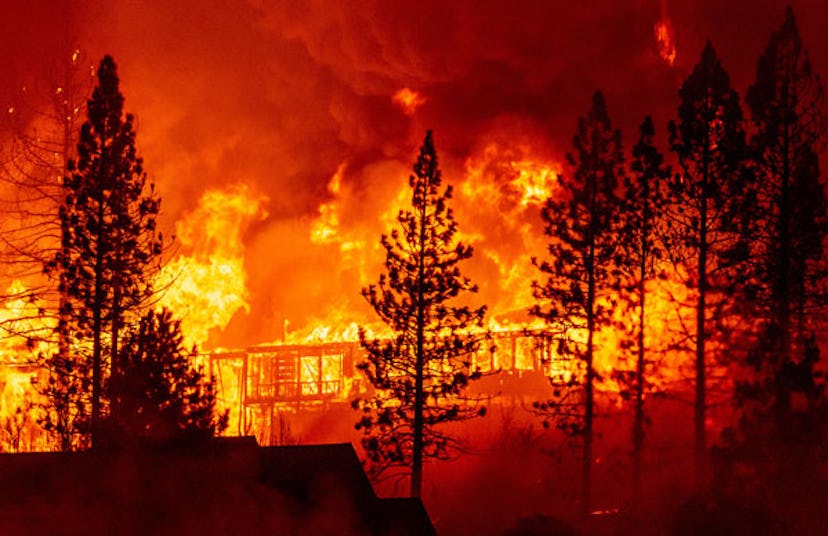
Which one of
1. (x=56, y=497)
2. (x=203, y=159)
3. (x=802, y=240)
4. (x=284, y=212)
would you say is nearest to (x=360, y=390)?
(x=284, y=212)

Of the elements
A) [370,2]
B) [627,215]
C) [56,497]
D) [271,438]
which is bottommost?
[271,438]

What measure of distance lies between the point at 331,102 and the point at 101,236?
2443 centimetres

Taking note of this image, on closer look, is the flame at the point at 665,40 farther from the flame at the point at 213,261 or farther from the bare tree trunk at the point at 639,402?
the bare tree trunk at the point at 639,402

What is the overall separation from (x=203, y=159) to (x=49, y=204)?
736 cm

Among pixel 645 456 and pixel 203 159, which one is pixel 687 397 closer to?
pixel 645 456

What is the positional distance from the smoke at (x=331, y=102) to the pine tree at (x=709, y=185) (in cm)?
1710

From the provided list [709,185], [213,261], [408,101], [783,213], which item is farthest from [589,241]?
[408,101]

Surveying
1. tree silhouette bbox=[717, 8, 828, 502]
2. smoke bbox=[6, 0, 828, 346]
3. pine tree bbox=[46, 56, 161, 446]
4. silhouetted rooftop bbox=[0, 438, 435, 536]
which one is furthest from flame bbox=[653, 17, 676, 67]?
silhouetted rooftop bbox=[0, 438, 435, 536]

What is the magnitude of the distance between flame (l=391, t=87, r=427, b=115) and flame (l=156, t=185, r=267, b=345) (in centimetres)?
857

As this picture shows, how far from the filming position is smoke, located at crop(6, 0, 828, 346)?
146 feet

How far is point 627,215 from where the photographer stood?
27.9 meters

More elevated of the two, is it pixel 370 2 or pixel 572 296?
pixel 370 2

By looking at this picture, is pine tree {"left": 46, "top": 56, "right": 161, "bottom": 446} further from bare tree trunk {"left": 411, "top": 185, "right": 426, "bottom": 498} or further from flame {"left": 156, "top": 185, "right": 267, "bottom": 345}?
flame {"left": 156, "top": 185, "right": 267, "bottom": 345}

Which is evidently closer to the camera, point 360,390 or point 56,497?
point 56,497
